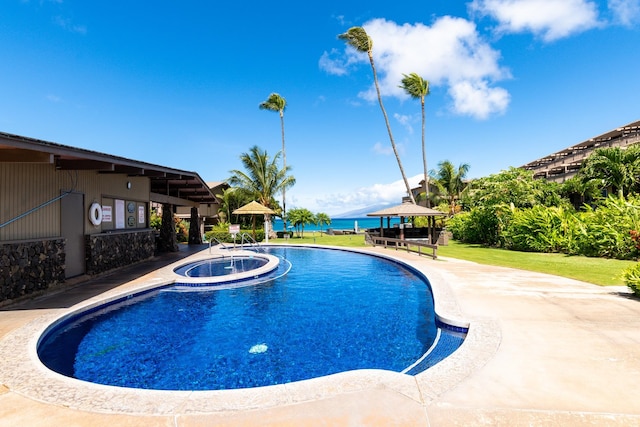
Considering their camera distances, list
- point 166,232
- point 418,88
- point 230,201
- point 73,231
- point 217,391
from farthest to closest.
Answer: point 230,201, point 418,88, point 166,232, point 73,231, point 217,391

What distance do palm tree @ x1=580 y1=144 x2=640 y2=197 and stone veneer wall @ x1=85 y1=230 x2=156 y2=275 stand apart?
26.8 meters

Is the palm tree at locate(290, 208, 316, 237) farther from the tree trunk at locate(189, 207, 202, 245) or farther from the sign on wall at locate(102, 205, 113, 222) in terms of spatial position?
the sign on wall at locate(102, 205, 113, 222)

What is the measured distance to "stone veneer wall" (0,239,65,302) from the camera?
7.12 m

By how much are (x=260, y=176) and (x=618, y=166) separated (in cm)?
2596

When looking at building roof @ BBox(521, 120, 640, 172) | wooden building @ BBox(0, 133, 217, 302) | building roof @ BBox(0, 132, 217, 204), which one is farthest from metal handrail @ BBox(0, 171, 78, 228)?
building roof @ BBox(521, 120, 640, 172)

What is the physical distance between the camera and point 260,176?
2898cm

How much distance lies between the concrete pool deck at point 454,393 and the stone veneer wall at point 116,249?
221 inches

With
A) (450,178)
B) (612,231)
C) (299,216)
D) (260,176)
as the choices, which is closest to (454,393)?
(612,231)

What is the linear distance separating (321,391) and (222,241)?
22.9m

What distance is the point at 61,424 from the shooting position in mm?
2879

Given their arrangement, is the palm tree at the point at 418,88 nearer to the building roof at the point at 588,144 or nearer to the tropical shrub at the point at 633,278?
the building roof at the point at 588,144

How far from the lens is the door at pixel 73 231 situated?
9.59 m

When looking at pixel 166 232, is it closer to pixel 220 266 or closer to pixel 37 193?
pixel 220 266

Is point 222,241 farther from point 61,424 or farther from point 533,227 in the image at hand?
point 61,424
